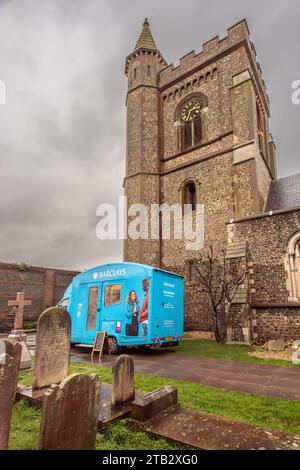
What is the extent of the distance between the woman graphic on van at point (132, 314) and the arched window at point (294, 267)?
6.71m

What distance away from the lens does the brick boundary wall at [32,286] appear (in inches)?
860

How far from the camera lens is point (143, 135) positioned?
849 inches

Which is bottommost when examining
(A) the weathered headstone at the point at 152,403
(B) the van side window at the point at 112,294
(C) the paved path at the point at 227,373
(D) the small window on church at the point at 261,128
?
(C) the paved path at the point at 227,373

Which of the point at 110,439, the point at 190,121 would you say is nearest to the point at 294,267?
the point at 110,439

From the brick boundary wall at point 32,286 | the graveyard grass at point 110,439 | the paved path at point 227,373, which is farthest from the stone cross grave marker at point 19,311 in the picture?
the brick boundary wall at point 32,286

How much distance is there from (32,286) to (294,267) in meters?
20.6

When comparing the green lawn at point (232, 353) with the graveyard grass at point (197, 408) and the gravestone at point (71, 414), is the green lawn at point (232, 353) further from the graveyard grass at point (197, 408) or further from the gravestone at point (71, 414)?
the gravestone at point (71, 414)

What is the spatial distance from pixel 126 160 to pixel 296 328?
645 inches

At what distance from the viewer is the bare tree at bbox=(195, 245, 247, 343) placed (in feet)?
41.7

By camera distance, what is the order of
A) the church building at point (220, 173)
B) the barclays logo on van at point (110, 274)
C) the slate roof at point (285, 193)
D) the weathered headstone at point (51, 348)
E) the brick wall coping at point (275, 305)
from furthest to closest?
the slate roof at point (285, 193), the church building at point (220, 173), the brick wall coping at point (275, 305), the barclays logo on van at point (110, 274), the weathered headstone at point (51, 348)

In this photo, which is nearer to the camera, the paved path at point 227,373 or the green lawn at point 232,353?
the paved path at point 227,373

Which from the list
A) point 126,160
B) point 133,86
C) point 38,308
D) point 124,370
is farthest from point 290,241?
point 38,308
